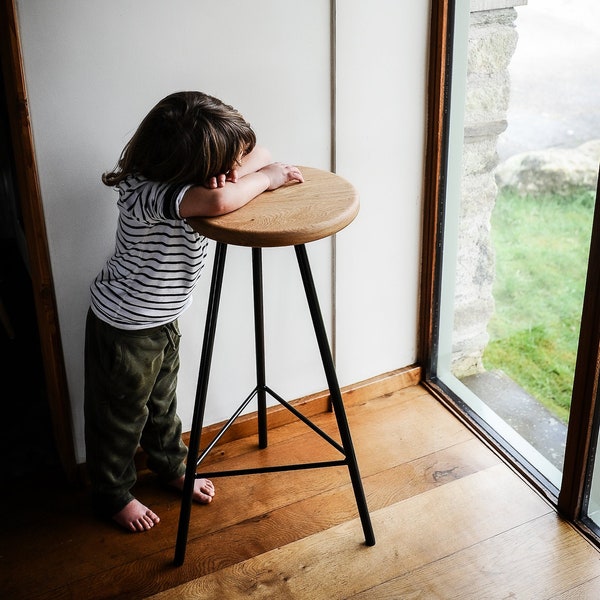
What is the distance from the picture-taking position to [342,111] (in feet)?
6.26

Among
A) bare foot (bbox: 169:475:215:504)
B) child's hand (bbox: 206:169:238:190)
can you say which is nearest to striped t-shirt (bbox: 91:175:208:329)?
child's hand (bbox: 206:169:238:190)

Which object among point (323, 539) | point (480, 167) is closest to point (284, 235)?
point (323, 539)

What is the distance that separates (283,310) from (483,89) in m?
0.84

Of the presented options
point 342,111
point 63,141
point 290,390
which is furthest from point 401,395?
point 63,141

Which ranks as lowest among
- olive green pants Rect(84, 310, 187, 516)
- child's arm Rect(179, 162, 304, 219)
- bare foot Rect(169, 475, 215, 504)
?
bare foot Rect(169, 475, 215, 504)

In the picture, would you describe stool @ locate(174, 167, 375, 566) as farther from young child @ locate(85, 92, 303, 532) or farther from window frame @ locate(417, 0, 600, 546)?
window frame @ locate(417, 0, 600, 546)

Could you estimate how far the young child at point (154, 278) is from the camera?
138cm

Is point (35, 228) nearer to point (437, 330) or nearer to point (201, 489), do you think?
point (201, 489)

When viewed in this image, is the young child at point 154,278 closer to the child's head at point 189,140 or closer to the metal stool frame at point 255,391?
the child's head at point 189,140

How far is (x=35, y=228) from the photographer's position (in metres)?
1.67

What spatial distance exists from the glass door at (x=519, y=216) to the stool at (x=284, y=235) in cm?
64

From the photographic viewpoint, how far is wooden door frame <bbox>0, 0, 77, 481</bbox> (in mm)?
1512

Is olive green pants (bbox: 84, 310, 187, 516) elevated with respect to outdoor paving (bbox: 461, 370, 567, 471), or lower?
elevated

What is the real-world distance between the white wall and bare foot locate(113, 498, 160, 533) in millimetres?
224
